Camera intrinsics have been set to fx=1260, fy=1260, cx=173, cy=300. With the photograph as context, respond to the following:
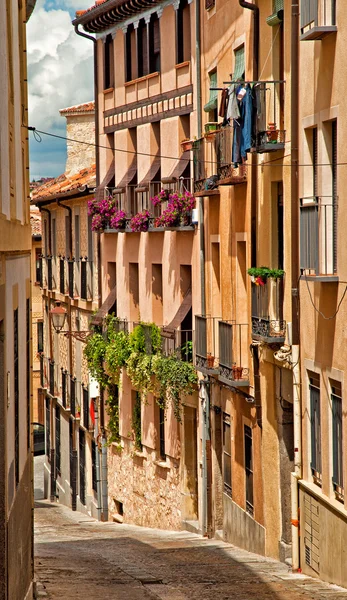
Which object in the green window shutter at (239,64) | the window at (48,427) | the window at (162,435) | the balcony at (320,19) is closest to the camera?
the balcony at (320,19)

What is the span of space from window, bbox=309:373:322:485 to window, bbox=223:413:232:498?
6.88 metres

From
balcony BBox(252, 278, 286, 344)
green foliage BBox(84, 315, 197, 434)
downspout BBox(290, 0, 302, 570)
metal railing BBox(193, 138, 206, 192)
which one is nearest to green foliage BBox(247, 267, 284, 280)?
balcony BBox(252, 278, 286, 344)

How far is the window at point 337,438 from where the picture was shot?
1619 centimetres

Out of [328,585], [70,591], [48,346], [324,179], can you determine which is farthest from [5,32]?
[48,346]

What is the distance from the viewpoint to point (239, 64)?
23375mm

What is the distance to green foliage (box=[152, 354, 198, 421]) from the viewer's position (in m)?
26.7

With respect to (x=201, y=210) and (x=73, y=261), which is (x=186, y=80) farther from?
(x=73, y=261)

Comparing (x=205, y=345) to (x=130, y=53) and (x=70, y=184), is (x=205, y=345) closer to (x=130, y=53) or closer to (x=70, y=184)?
(x=130, y=53)

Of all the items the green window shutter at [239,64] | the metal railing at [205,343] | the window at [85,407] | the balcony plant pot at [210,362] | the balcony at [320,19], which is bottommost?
the window at [85,407]

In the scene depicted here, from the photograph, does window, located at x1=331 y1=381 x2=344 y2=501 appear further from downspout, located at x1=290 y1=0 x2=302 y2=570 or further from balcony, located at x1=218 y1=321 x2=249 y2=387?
balcony, located at x1=218 y1=321 x2=249 y2=387

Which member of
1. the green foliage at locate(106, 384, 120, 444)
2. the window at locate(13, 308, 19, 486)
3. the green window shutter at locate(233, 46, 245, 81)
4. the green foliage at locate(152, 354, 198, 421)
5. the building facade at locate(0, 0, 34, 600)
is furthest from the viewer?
the green foliage at locate(106, 384, 120, 444)

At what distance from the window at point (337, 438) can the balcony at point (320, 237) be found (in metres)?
1.48

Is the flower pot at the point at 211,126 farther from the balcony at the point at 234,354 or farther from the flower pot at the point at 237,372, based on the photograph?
the flower pot at the point at 237,372

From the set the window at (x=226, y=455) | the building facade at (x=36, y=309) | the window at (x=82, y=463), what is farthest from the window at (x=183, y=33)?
the building facade at (x=36, y=309)
